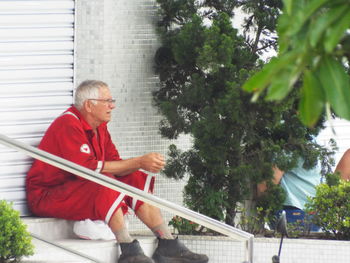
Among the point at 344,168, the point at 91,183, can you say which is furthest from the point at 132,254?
the point at 344,168

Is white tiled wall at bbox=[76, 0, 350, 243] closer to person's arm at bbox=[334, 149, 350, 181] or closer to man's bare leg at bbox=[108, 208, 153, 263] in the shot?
man's bare leg at bbox=[108, 208, 153, 263]

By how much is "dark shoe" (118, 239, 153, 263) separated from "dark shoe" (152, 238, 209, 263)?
0.30 meters

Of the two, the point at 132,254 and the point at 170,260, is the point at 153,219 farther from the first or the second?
the point at 132,254

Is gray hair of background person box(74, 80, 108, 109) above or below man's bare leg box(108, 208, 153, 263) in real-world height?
above

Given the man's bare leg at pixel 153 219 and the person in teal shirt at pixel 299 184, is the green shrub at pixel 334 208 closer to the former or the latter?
the person in teal shirt at pixel 299 184

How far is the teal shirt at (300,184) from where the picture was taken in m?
6.61

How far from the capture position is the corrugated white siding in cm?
555

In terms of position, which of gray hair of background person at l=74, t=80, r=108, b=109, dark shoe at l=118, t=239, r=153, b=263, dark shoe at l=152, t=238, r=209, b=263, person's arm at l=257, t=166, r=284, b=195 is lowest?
dark shoe at l=152, t=238, r=209, b=263

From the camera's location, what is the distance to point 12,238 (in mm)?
4215

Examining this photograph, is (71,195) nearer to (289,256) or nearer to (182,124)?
(182,124)

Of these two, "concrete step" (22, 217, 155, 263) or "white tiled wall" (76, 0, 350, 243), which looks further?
"white tiled wall" (76, 0, 350, 243)

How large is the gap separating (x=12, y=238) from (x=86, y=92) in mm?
1669

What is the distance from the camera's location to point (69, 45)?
235 inches

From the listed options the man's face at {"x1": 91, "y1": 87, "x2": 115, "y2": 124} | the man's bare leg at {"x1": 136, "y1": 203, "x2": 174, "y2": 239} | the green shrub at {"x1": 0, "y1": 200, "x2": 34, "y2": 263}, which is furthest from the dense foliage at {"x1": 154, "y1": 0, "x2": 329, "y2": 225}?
the green shrub at {"x1": 0, "y1": 200, "x2": 34, "y2": 263}
